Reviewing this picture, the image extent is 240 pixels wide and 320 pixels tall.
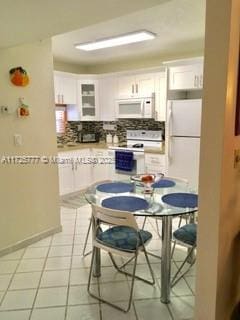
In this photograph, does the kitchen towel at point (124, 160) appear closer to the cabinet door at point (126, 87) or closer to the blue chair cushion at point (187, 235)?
the cabinet door at point (126, 87)

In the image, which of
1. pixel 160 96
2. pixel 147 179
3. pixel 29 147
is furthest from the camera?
pixel 160 96

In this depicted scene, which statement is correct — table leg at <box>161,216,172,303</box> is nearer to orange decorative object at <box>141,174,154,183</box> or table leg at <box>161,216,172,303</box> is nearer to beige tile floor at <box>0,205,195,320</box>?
beige tile floor at <box>0,205,195,320</box>

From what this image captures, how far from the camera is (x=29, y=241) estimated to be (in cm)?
300

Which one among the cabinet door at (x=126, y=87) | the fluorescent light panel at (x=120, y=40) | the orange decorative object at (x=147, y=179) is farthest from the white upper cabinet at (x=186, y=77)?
the orange decorative object at (x=147, y=179)

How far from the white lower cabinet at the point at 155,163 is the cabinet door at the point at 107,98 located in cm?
118

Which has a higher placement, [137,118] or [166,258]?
[137,118]

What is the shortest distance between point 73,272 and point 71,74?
3585 millimetres

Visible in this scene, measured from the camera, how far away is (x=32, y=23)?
1.98 meters

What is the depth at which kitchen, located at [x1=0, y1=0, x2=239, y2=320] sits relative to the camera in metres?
1.46

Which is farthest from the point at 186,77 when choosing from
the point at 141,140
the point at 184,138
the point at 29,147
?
the point at 29,147

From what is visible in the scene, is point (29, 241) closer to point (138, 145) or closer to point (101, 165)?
point (101, 165)

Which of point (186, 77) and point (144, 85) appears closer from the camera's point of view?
point (186, 77)

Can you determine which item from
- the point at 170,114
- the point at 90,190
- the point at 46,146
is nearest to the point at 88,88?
the point at 170,114

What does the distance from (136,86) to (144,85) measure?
0.52ft
